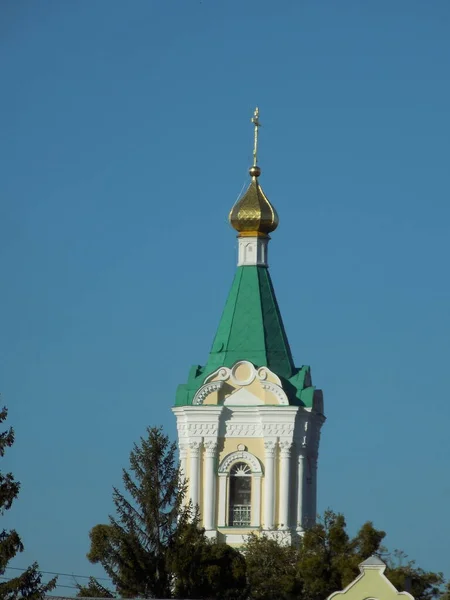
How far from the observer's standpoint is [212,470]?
189 ft

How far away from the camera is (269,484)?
57.3m

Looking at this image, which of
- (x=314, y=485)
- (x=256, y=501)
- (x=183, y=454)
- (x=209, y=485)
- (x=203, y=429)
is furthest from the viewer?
(x=314, y=485)

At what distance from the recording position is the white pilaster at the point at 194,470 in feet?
188

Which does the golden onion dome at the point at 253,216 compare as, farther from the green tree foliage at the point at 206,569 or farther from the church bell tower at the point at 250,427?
the green tree foliage at the point at 206,569

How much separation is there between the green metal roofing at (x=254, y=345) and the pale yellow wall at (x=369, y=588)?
15.6 meters

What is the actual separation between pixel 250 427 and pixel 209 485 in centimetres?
157

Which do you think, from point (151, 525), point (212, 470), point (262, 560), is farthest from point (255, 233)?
point (151, 525)

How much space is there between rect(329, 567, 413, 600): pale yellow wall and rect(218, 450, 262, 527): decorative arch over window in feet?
49.5

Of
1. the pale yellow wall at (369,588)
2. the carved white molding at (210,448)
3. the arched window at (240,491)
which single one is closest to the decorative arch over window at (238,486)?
the arched window at (240,491)

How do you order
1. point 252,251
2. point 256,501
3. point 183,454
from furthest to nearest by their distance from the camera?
point 252,251
point 183,454
point 256,501

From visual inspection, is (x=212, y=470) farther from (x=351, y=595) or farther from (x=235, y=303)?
(x=351, y=595)

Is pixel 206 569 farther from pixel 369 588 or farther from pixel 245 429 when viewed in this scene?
pixel 245 429

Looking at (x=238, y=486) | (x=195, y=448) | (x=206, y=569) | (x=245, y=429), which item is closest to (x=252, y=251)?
(x=245, y=429)

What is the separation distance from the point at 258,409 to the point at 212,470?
5.55ft
